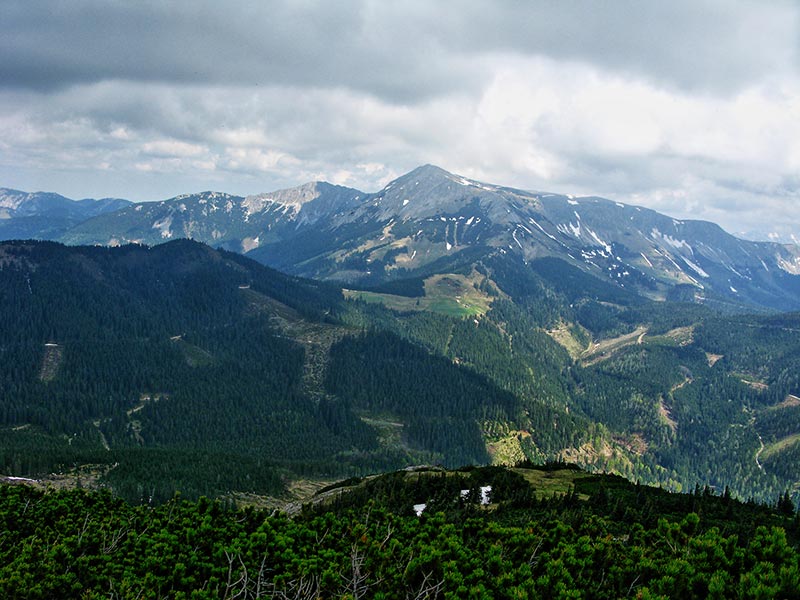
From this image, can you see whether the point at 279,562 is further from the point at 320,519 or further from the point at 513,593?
the point at 513,593

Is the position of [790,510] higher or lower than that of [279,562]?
lower

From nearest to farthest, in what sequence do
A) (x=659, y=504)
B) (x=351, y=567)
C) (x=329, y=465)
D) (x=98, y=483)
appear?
1. (x=351, y=567)
2. (x=659, y=504)
3. (x=98, y=483)
4. (x=329, y=465)

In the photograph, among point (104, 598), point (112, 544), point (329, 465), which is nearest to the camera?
point (104, 598)

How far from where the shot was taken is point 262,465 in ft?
524

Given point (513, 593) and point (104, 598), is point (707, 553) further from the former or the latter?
point (104, 598)

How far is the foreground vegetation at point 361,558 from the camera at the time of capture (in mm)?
21797

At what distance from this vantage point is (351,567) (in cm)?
2634

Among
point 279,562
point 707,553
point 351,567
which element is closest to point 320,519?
point 279,562

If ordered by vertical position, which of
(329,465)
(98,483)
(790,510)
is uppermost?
(790,510)

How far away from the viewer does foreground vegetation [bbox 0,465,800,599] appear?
2180 cm

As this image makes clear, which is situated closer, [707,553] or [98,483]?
[707,553]

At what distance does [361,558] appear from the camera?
25.5m

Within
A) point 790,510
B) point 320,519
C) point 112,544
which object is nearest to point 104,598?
point 112,544

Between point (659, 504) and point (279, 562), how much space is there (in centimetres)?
6478
